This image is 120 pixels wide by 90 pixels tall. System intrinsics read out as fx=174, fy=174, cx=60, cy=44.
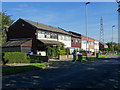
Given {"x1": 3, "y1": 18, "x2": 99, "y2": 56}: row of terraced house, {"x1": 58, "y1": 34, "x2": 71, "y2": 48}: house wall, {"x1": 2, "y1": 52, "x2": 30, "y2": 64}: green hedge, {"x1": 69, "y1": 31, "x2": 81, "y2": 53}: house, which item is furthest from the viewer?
{"x1": 69, "y1": 31, "x2": 81, "y2": 53}: house

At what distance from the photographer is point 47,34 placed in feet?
126

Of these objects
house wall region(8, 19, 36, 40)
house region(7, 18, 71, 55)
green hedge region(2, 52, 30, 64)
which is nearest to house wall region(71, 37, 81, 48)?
house region(7, 18, 71, 55)

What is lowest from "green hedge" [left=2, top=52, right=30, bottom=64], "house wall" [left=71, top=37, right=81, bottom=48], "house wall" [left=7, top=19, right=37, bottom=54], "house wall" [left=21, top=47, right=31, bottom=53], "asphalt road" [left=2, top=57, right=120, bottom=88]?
"asphalt road" [left=2, top=57, right=120, bottom=88]

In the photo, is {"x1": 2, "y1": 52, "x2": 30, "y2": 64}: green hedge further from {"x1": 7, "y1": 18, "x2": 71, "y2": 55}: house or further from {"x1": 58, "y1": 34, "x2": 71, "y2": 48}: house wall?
{"x1": 58, "y1": 34, "x2": 71, "y2": 48}: house wall

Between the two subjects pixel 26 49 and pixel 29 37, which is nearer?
pixel 26 49

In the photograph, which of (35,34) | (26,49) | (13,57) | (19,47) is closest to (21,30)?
(35,34)

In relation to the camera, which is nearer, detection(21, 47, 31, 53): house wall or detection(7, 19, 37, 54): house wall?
detection(21, 47, 31, 53): house wall

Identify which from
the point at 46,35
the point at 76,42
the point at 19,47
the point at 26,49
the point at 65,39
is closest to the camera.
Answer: the point at 19,47

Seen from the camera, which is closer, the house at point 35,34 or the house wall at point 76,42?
the house at point 35,34

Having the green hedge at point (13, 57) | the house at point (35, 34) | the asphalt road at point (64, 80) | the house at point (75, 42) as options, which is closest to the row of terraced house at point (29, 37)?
the house at point (35, 34)

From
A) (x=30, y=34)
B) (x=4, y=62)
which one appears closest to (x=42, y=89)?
(x=4, y=62)

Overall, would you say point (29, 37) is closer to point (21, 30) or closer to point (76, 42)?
point (21, 30)

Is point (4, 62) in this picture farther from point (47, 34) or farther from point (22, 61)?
point (47, 34)

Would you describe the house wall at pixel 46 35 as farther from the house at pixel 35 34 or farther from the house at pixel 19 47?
the house at pixel 19 47
